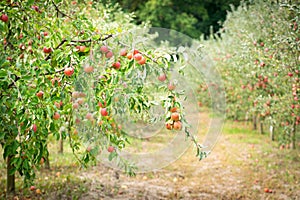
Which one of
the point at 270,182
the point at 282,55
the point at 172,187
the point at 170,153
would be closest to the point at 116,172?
the point at 172,187

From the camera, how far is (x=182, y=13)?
22484 mm

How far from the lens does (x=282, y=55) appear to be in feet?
15.8

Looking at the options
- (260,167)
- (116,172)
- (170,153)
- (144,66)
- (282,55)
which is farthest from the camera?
(170,153)

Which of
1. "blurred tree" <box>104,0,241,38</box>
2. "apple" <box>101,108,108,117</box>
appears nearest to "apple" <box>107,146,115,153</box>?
"apple" <box>101,108,108,117</box>

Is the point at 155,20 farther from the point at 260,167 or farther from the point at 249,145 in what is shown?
the point at 260,167

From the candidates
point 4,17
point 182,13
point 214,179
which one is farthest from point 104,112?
point 182,13

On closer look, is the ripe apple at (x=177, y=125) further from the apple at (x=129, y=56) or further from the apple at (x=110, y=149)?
the apple at (x=110, y=149)

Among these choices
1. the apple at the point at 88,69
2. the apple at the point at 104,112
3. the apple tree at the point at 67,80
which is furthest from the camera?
the apple at the point at 88,69

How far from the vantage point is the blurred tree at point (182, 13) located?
21.4 meters

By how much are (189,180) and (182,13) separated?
1794cm

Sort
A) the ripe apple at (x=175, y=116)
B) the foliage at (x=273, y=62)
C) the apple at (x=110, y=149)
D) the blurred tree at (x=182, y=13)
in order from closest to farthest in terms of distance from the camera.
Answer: the ripe apple at (x=175, y=116) → the apple at (x=110, y=149) → the foliage at (x=273, y=62) → the blurred tree at (x=182, y=13)

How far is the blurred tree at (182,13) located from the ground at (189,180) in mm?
14772

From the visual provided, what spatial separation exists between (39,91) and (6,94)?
1.08 ft

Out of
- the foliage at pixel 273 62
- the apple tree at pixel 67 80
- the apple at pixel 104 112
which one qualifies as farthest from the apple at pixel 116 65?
the foliage at pixel 273 62
